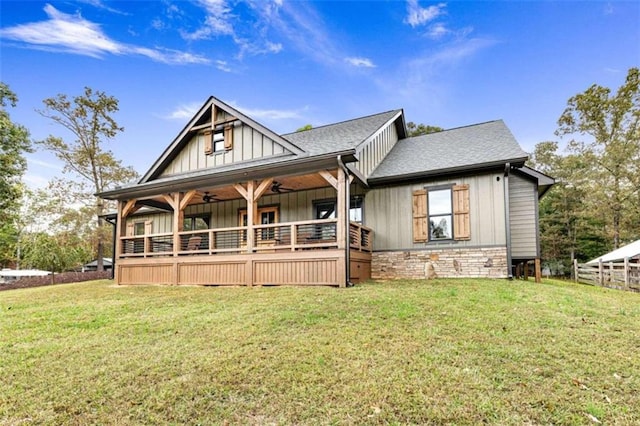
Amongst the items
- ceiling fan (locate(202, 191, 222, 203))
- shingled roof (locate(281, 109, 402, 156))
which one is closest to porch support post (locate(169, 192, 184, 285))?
ceiling fan (locate(202, 191, 222, 203))

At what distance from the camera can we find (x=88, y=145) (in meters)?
24.0

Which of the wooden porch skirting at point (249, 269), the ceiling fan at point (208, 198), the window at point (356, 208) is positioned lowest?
the wooden porch skirting at point (249, 269)

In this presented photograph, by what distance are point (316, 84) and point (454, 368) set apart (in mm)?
16766

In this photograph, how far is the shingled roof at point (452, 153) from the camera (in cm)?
998

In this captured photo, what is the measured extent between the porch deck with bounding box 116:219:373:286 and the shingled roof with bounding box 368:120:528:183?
224 centimetres

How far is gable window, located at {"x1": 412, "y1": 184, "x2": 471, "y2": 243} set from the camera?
10.0 meters

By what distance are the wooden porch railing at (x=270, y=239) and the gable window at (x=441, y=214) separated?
1.54m

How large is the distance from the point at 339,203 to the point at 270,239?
3.91 metres

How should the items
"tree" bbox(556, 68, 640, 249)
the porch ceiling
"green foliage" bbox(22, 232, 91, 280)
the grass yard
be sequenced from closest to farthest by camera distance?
the grass yard
the porch ceiling
"green foliage" bbox(22, 232, 91, 280)
"tree" bbox(556, 68, 640, 249)

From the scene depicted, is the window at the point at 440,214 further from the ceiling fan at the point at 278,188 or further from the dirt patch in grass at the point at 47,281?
the dirt patch in grass at the point at 47,281

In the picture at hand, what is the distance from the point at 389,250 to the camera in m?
10.9

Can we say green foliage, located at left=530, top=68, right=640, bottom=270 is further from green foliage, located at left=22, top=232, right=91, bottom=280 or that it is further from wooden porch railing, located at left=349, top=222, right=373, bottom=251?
green foliage, located at left=22, top=232, right=91, bottom=280

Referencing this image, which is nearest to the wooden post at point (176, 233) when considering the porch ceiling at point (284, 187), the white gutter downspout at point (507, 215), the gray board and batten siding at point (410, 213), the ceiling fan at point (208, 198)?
the porch ceiling at point (284, 187)

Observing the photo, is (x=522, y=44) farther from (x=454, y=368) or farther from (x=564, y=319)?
(x=454, y=368)
